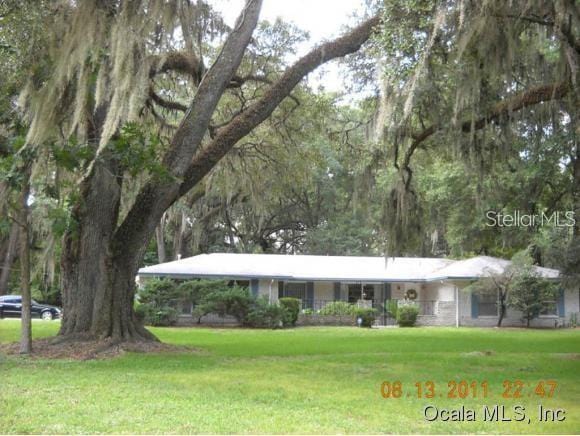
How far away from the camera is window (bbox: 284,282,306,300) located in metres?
26.9

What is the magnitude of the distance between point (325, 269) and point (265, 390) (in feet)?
63.4

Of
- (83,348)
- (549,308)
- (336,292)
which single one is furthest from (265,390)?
(336,292)

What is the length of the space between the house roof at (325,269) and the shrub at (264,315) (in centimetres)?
236

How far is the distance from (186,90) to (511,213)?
13.1 m

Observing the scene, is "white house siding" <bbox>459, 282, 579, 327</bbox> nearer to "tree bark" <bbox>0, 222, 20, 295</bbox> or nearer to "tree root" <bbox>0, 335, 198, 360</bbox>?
"tree root" <bbox>0, 335, 198, 360</bbox>

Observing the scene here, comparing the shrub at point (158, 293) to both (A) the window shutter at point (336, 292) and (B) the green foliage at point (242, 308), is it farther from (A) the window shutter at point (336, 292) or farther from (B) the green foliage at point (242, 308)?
(A) the window shutter at point (336, 292)

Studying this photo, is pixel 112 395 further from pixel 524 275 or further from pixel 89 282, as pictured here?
pixel 524 275

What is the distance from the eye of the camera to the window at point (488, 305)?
2484 cm

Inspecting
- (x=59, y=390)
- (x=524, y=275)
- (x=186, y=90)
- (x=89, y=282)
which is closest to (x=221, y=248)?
(x=524, y=275)

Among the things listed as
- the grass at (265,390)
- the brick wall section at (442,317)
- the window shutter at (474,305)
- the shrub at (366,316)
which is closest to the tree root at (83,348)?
the grass at (265,390)

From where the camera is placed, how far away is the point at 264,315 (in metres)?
22.0

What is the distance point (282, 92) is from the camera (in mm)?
11766

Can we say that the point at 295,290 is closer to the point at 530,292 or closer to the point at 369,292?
the point at 369,292

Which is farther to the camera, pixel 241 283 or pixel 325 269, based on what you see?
pixel 325 269
